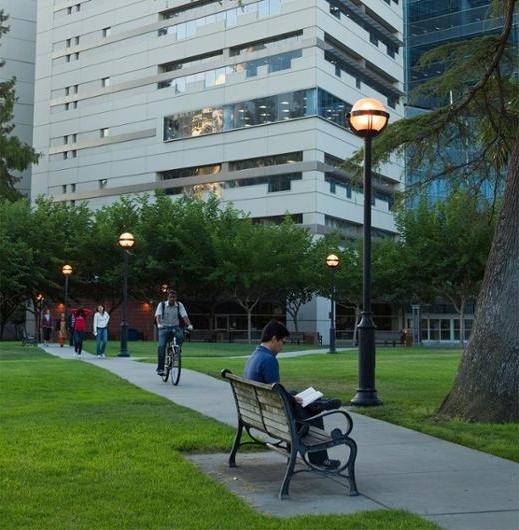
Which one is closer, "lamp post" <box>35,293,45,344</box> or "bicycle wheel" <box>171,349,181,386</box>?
"bicycle wheel" <box>171,349,181,386</box>

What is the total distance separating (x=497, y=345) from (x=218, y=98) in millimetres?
55251

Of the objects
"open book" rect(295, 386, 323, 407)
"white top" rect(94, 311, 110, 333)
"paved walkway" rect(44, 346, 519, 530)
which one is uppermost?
"white top" rect(94, 311, 110, 333)

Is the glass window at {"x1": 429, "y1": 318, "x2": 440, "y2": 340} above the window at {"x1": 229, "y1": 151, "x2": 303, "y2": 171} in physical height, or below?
below

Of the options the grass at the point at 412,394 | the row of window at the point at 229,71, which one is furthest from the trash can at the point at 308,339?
the grass at the point at 412,394

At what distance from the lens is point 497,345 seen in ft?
31.1

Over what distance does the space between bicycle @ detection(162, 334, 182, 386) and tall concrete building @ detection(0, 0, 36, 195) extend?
238 ft

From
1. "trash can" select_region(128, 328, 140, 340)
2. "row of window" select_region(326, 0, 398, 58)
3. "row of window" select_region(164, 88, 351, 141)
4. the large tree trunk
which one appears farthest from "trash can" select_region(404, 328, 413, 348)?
the large tree trunk

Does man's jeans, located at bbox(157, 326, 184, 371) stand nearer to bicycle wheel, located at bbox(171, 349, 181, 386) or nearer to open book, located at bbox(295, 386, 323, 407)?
bicycle wheel, located at bbox(171, 349, 181, 386)

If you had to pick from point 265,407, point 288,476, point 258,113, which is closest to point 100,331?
point 265,407

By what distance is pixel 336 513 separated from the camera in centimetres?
525

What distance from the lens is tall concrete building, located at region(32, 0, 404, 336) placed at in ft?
191

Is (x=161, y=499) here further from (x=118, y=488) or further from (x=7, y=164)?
(x=7, y=164)

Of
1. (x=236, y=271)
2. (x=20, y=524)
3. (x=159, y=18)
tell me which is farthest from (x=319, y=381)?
(x=159, y=18)

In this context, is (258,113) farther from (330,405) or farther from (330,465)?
(330,465)
